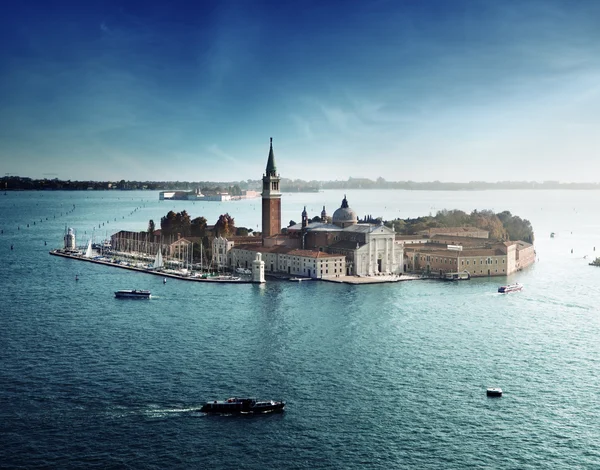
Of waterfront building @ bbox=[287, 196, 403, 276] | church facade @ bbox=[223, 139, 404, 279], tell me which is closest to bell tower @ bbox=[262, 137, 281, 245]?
church facade @ bbox=[223, 139, 404, 279]

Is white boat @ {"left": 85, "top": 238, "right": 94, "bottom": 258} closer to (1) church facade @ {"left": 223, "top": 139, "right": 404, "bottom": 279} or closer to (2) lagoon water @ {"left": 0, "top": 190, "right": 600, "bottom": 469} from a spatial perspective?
(1) church facade @ {"left": 223, "top": 139, "right": 404, "bottom": 279}

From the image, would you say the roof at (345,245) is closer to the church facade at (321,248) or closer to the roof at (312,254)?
the church facade at (321,248)

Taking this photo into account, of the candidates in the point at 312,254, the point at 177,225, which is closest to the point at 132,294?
the point at 312,254

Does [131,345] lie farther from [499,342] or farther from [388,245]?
[388,245]

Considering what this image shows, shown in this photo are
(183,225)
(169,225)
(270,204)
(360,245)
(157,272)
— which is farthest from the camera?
(169,225)

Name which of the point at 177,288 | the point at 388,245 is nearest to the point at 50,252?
the point at 177,288

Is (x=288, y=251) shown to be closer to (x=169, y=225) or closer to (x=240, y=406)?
(x=169, y=225)
